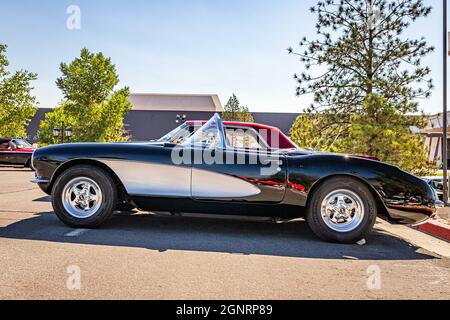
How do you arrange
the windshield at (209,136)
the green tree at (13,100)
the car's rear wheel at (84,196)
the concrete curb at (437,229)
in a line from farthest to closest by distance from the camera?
the green tree at (13,100)
the concrete curb at (437,229)
the windshield at (209,136)
the car's rear wheel at (84,196)

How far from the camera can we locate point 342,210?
4.29 meters

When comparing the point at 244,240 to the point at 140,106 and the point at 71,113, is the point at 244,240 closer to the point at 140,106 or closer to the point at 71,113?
the point at 71,113

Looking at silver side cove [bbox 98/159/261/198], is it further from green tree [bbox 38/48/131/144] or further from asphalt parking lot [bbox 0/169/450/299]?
green tree [bbox 38/48/131/144]

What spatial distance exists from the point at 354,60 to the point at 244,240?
21.0ft

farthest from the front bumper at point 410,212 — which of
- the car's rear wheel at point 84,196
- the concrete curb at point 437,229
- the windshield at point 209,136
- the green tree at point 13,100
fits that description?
the green tree at point 13,100

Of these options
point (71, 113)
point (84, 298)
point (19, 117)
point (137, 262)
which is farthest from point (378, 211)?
point (71, 113)

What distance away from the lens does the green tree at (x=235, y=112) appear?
201 feet

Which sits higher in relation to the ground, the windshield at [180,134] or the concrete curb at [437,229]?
the windshield at [180,134]

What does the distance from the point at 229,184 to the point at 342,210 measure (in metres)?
1.21

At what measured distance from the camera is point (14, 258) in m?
3.31

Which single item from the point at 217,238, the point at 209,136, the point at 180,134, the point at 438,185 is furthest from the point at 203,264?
the point at 438,185

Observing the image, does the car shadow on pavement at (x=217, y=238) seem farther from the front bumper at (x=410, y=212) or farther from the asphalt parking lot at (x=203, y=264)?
the front bumper at (x=410, y=212)

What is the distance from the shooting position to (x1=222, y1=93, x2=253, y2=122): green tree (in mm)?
61150

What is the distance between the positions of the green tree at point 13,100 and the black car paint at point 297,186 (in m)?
30.3
